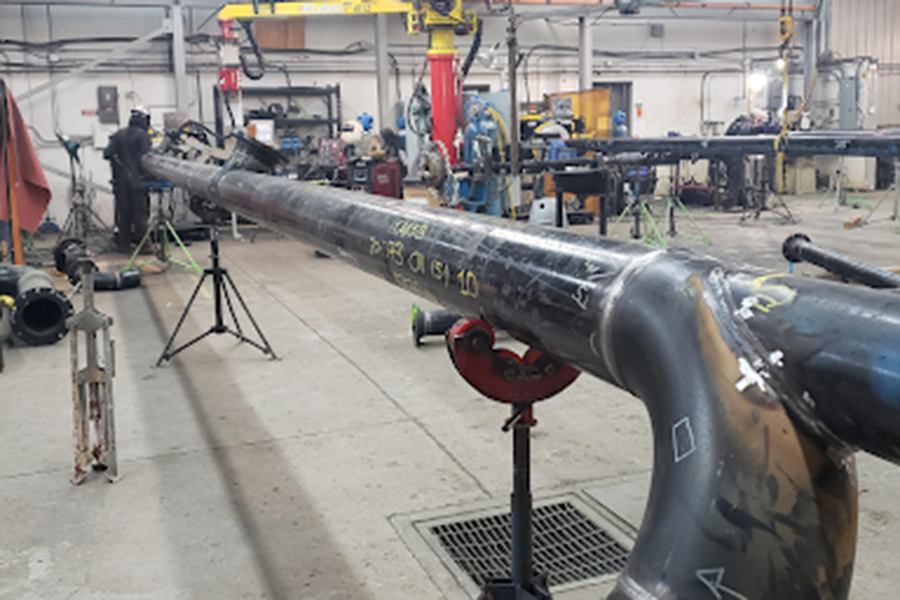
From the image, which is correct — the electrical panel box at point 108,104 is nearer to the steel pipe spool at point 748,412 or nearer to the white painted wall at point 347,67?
the white painted wall at point 347,67

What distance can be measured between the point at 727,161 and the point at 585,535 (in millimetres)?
12323

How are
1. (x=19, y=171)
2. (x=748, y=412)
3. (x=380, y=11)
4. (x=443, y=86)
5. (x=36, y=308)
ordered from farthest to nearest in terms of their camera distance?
(x=380, y=11) → (x=443, y=86) → (x=19, y=171) → (x=36, y=308) → (x=748, y=412)

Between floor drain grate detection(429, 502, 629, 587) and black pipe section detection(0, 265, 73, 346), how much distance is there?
12.6ft

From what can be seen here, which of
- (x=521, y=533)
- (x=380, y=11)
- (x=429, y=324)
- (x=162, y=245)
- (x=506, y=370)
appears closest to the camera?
(x=506, y=370)

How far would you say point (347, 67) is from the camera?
47.8 ft

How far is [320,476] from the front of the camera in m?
3.43

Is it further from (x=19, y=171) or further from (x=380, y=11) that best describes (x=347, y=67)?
(x=19, y=171)

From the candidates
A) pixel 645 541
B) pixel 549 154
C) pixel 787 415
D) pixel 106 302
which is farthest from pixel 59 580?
pixel 549 154

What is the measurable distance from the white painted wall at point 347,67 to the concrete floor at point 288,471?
830cm

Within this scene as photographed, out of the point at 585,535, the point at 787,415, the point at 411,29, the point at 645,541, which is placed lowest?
the point at 585,535

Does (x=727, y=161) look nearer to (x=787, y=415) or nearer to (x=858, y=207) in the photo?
(x=858, y=207)

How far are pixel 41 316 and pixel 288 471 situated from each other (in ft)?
10.6

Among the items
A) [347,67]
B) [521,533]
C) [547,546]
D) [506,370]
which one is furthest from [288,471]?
[347,67]

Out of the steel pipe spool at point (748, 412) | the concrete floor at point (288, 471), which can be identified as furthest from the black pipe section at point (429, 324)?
the steel pipe spool at point (748, 412)
